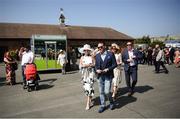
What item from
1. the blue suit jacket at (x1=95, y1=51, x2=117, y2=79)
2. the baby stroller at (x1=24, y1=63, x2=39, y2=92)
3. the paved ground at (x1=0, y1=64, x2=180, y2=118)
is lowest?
the paved ground at (x1=0, y1=64, x2=180, y2=118)

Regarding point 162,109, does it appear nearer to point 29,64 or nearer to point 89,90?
point 89,90

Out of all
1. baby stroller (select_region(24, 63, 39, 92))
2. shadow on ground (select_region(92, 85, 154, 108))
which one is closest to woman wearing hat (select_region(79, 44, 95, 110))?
shadow on ground (select_region(92, 85, 154, 108))

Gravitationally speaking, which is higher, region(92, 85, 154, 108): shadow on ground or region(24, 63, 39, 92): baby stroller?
region(24, 63, 39, 92): baby stroller

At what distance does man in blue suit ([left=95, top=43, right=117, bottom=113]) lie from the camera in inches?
258

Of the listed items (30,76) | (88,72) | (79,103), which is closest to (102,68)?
(88,72)

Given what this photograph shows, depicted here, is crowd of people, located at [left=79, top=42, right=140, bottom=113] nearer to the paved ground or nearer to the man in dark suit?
the man in dark suit

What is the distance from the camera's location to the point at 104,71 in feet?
21.3

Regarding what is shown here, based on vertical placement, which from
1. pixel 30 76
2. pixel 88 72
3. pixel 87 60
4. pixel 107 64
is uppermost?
pixel 87 60

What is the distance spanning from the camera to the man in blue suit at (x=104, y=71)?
258 inches

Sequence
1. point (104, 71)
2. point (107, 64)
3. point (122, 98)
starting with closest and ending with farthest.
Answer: point (104, 71) < point (107, 64) < point (122, 98)

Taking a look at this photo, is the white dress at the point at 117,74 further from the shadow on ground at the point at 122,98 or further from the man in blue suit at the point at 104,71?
the man in blue suit at the point at 104,71

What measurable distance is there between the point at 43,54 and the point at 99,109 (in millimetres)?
11392

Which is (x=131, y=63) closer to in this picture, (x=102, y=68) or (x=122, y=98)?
(x=122, y=98)

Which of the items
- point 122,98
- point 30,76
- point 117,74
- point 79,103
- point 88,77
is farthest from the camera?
point 30,76
